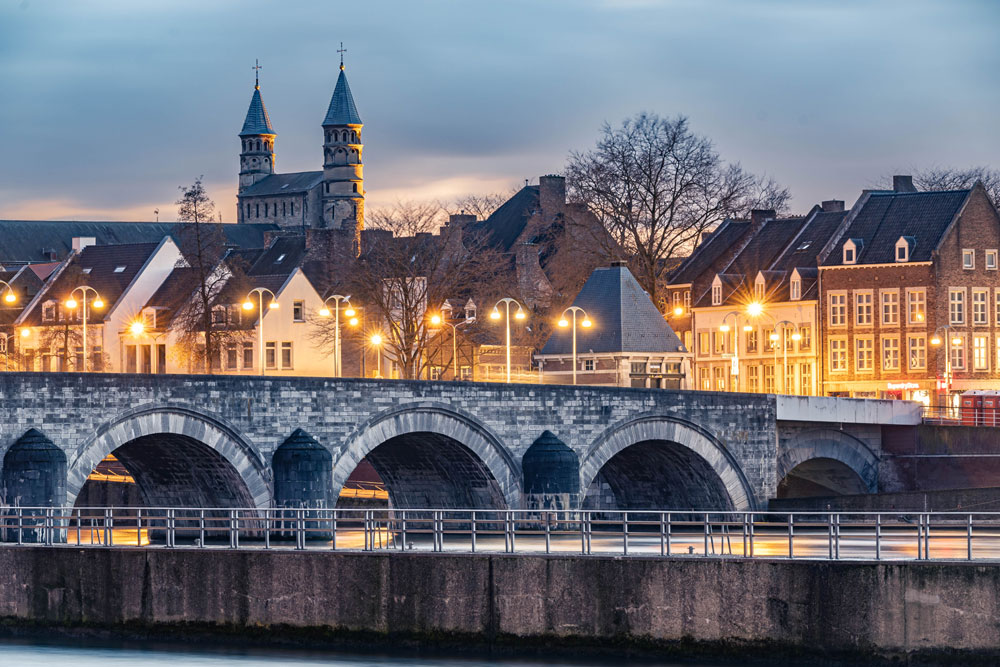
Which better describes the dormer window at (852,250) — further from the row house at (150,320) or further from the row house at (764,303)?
the row house at (150,320)

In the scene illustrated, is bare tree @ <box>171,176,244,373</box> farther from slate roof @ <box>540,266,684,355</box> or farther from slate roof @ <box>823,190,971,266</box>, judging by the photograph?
slate roof @ <box>823,190,971,266</box>

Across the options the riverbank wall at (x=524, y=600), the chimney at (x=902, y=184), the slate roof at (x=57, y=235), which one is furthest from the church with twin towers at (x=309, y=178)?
the riverbank wall at (x=524, y=600)

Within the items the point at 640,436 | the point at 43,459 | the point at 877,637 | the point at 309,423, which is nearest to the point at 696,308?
the point at 640,436

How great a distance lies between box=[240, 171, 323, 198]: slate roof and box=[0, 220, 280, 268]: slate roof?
27.0 m

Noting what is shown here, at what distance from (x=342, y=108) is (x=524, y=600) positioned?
134707 mm

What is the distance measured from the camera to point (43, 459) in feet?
136

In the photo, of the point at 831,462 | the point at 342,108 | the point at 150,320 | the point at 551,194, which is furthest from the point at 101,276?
the point at 342,108

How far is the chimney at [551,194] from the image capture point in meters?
95.1

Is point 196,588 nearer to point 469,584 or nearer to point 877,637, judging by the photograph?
point 469,584

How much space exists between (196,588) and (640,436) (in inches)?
830

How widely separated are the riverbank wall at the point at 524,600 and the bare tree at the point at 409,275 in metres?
35.7

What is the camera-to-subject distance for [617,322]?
227 ft

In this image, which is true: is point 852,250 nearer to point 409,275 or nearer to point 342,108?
point 409,275

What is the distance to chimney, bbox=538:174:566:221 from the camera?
9506 centimetres
